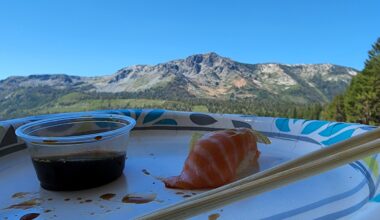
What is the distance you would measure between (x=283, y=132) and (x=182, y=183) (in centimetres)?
45

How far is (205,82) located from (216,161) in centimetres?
8977

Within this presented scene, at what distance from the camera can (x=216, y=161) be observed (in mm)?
678

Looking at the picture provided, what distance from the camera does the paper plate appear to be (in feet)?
1.69

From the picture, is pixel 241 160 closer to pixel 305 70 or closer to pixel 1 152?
pixel 1 152

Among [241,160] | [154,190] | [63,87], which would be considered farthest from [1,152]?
[63,87]

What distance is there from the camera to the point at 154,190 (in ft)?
2.17

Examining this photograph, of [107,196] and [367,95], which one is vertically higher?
[107,196]

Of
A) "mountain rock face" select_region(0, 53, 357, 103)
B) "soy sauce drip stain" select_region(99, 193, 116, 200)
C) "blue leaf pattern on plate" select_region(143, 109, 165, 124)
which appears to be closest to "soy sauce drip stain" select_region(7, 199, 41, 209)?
"soy sauce drip stain" select_region(99, 193, 116, 200)

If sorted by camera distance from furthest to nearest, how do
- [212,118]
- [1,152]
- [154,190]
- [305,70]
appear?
[305,70] → [212,118] → [1,152] → [154,190]

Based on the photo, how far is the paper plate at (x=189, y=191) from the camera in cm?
52

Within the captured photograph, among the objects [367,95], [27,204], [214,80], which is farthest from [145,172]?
[214,80]

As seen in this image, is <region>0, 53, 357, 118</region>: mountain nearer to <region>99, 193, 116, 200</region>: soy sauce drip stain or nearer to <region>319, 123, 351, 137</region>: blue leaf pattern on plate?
<region>319, 123, 351, 137</region>: blue leaf pattern on plate

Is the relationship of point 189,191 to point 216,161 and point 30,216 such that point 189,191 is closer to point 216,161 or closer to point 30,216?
point 216,161

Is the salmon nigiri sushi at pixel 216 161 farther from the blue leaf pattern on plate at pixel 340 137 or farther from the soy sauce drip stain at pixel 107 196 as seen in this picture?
the blue leaf pattern on plate at pixel 340 137
